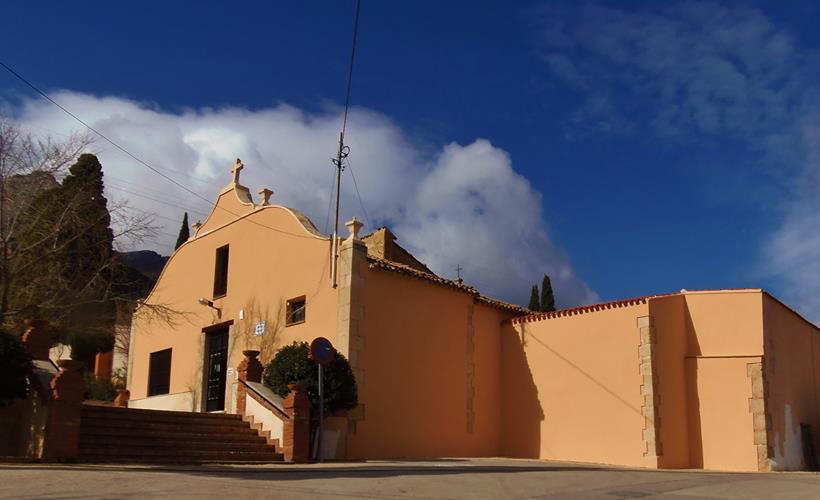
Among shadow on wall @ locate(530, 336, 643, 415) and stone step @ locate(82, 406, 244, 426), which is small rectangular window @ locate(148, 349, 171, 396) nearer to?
stone step @ locate(82, 406, 244, 426)

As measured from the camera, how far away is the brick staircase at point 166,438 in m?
13.2

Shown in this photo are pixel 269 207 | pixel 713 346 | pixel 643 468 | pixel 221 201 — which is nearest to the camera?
pixel 643 468

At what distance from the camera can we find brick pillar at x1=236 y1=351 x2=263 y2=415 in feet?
54.2

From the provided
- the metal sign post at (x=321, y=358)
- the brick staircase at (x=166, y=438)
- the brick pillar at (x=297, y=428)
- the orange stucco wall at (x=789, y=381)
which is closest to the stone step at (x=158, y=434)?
the brick staircase at (x=166, y=438)

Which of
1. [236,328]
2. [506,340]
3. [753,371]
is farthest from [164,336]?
[753,371]

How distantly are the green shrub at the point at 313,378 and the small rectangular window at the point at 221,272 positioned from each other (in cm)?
556

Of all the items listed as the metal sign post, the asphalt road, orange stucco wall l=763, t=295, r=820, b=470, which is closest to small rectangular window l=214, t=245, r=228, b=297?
the metal sign post

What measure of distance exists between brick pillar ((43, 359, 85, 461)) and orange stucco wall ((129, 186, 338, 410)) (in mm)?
5782

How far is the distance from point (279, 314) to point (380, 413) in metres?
3.67

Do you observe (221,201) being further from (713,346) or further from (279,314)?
(713,346)

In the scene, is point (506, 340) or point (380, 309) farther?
point (506, 340)

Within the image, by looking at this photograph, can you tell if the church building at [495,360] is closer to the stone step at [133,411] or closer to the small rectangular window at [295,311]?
the small rectangular window at [295,311]

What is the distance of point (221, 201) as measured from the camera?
71.0 feet

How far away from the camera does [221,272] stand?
2122 cm
